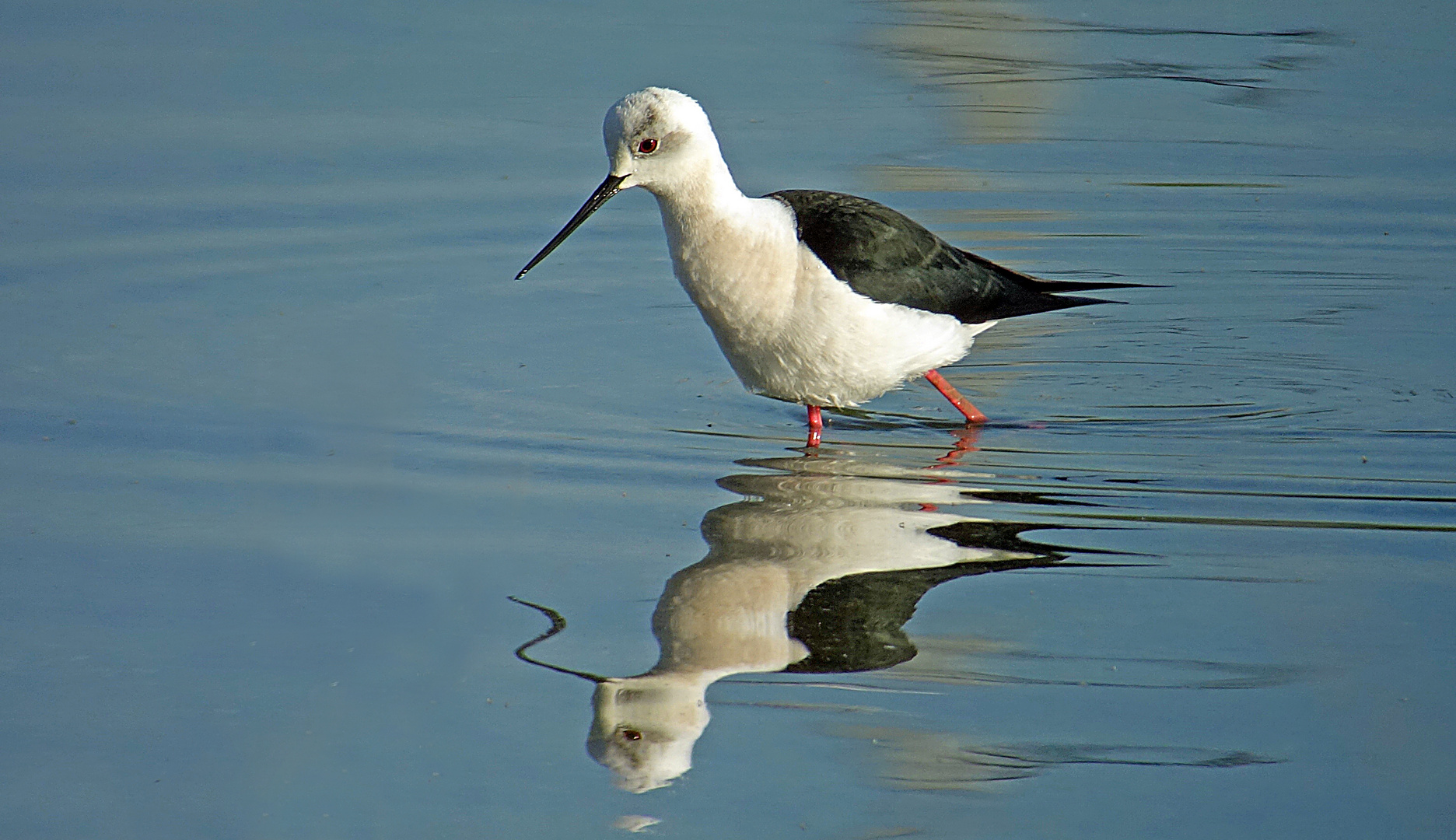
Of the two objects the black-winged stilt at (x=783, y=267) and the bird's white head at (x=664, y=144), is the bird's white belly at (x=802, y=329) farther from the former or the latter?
the bird's white head at (x=664, y=144)

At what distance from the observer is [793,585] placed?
5039 millimetres

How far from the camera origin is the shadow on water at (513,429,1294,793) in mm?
4137

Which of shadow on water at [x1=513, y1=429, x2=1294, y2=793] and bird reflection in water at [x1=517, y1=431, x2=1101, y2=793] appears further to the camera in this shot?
bird reflection in water at [x1=517, y1=431, x2=1101, y2=793]

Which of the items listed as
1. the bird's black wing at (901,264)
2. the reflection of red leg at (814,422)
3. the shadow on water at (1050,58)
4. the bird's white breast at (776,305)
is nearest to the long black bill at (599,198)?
the bird's white breast at (776,305)

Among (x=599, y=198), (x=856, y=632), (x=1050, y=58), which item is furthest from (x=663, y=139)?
Result: (x=1050, y=58)

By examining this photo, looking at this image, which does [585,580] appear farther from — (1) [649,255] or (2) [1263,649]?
(1) [649,255]

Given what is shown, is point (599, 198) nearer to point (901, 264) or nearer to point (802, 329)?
point (802, 329)

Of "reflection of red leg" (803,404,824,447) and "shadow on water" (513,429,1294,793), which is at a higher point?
"reflection of red leg" (803,404,824,447)

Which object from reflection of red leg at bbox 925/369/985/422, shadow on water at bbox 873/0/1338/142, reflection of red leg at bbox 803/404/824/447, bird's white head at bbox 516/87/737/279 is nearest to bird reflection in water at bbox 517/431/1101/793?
reflection of red leg at bbox 803/404/824/447

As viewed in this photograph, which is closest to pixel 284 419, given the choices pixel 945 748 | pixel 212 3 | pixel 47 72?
pixel 945 748

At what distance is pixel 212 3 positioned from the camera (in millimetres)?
11922

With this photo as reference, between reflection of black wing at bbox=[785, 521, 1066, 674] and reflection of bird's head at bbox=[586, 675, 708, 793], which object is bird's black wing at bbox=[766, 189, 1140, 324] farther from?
reflection of bird's head at bbox=[586, 675, 708, 793]

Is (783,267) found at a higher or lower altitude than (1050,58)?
lower

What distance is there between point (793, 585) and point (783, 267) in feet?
4.82
